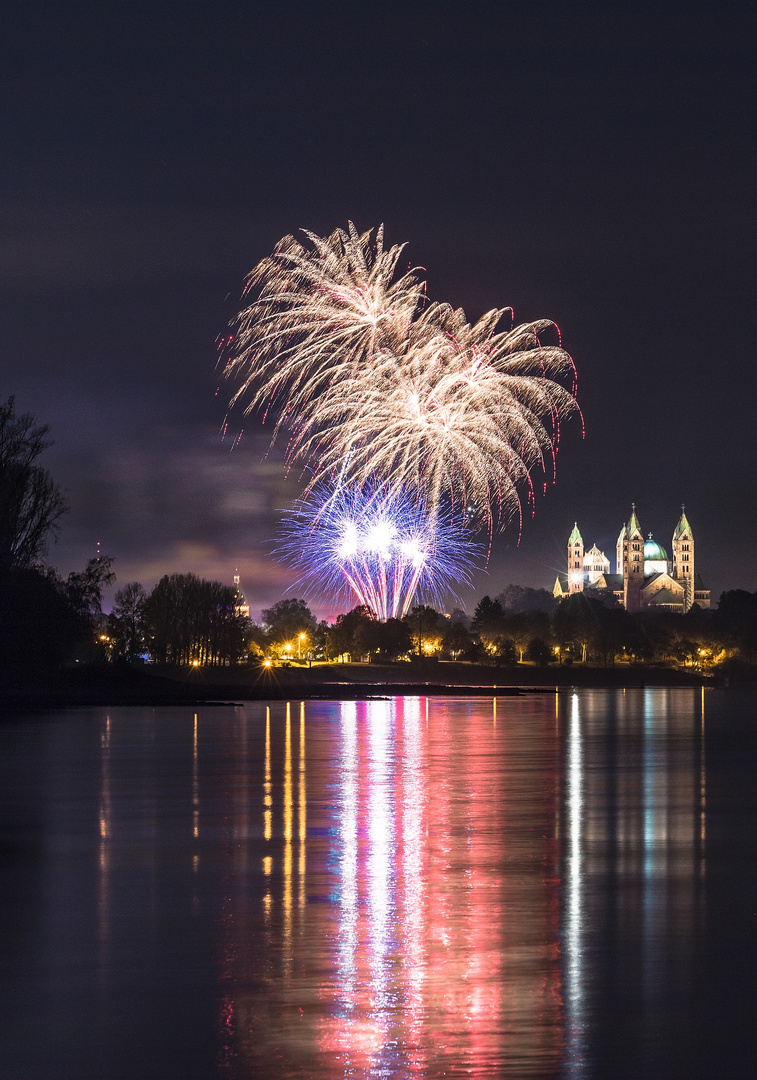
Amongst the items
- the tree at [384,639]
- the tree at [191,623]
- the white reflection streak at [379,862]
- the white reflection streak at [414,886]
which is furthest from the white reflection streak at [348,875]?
the tree at [384,639]

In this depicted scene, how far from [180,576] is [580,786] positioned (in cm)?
11769

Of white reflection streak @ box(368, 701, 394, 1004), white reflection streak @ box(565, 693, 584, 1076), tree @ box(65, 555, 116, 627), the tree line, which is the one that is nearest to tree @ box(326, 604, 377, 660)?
the tree line

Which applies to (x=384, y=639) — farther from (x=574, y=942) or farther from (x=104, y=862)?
(x=574, y=942)

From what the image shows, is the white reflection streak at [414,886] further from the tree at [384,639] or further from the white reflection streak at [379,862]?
the tree at [384,639]

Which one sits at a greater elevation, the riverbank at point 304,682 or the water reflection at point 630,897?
the water reflection at point 630,897

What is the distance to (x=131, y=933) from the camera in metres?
11.1

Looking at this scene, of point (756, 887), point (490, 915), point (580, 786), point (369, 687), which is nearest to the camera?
point (490, 915)

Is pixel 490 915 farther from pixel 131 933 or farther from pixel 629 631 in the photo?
pixel 629 631

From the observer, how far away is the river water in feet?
25.4

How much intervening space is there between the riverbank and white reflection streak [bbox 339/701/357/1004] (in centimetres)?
3790

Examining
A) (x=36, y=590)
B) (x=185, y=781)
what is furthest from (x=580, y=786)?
(x=36, y=590)

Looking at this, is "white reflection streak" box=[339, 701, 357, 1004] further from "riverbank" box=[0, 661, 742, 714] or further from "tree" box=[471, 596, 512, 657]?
"tree" box=[471, 596, 512, 657]

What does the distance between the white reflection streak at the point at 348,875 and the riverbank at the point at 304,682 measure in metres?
37.9

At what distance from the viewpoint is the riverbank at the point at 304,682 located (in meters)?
72.9
